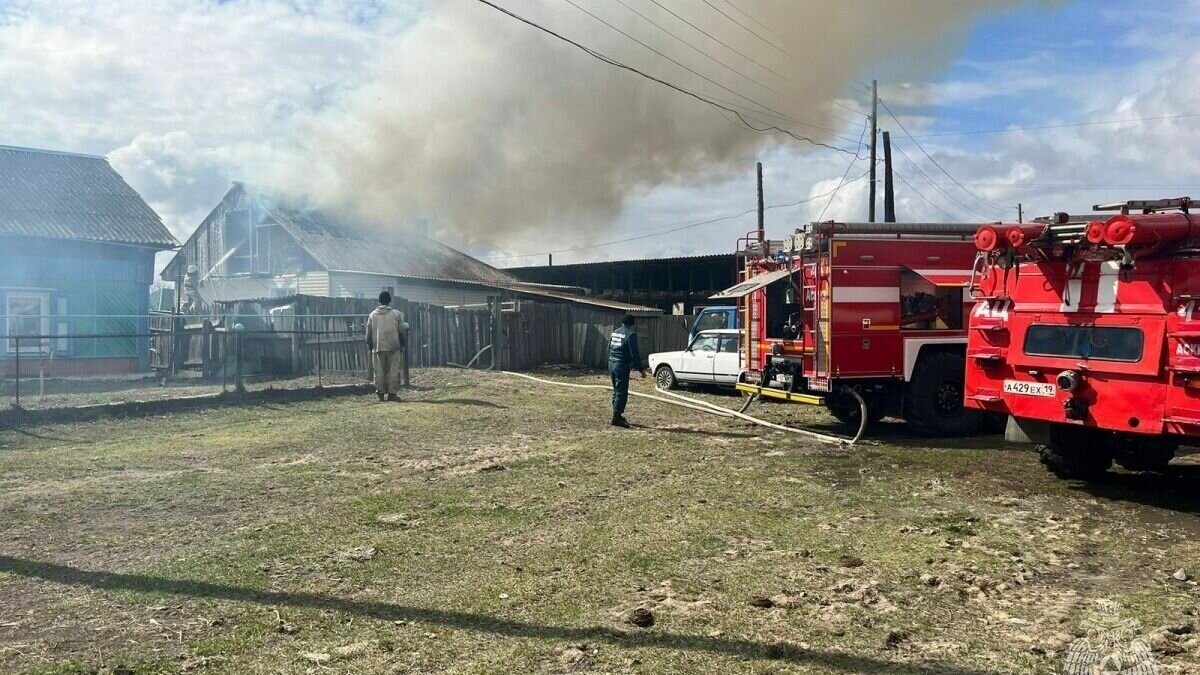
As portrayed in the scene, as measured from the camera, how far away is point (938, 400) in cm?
1163

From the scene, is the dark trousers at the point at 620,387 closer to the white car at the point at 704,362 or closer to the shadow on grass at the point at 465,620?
the white car at the point at 704,362

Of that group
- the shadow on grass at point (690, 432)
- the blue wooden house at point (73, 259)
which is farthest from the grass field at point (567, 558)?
the blue wooden house at point (73, 259)

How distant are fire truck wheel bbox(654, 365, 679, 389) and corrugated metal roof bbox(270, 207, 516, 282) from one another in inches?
513

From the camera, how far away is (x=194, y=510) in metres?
6.71

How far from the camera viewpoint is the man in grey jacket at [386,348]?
1421 cm

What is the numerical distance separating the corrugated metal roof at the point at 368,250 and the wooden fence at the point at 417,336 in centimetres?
419

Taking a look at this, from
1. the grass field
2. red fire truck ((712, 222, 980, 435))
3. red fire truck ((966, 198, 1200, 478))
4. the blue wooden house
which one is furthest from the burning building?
red fire truck ((966, 198, 1200, 478))

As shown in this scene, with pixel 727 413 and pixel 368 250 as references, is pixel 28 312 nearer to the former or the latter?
pixel 368 250

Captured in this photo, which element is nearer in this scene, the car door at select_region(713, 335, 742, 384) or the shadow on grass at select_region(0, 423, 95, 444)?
the shadow on grass at select_region(0, 423, 95, 444)

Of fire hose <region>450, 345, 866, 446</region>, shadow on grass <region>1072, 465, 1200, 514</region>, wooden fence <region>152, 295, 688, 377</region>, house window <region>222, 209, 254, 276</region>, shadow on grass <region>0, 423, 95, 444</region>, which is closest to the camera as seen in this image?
shadow on grass <region>1072, 465, 1200, 514</region>

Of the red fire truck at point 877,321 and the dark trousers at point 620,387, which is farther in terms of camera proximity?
the dark trousers at point 620,387

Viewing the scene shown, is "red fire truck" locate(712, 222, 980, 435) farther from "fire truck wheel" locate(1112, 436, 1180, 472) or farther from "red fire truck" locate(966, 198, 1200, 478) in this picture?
"fire truck wheel" locate(1112, 436, 1180, 472)

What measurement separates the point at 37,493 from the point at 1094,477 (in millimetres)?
9491

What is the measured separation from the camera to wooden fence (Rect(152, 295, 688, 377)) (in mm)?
18516
